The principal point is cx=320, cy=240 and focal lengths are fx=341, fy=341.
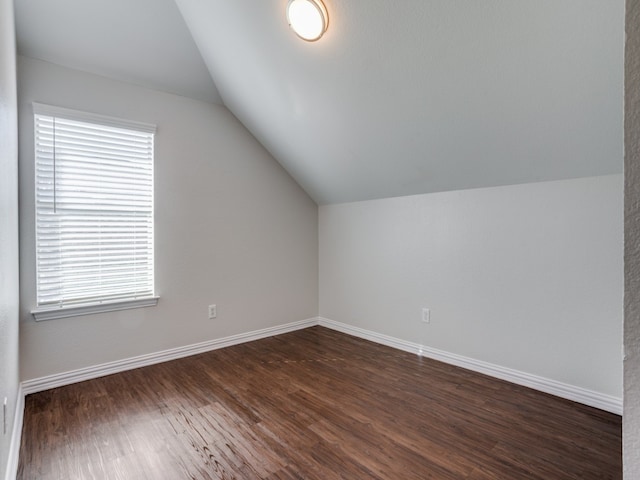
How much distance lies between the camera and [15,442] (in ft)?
5.33

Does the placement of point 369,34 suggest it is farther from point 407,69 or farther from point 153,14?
point 153,14

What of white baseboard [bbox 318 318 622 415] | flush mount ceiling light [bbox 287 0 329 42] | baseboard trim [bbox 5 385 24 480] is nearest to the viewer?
baseboard trim [bbox 5 385 24 480]

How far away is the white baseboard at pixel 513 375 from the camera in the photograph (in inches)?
79.7

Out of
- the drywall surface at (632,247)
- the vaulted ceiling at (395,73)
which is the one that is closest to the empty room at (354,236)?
the vaulted ceiling at (395,73)

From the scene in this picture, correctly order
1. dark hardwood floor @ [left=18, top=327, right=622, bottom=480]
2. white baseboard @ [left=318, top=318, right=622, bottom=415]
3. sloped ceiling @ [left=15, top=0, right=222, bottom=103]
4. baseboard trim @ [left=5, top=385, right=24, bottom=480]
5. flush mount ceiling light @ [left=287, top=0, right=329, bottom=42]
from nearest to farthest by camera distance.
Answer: baseboard trim @ [left=5, top=385, right=24, bottom=480]
dark hardwood floor @ [left=18, top=327, right=622, bottom=480]
flush mount ceiling light @ [left=287, top=0, right=329, bottom=42]
white baseboard @ [left=318, top=318, right=622, bottom=415]
sloped ceiling @ [left=15, top=0, right=222, bottom=103]

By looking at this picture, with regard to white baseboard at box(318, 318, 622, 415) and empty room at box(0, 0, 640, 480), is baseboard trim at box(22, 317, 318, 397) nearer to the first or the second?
empty room at box(0, 0, 640, 480)

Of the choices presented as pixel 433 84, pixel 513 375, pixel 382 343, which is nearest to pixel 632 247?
pixel 433 84

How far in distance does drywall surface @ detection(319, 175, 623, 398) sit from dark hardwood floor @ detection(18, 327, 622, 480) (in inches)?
11.6

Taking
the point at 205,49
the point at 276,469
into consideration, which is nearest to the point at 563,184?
the point at 276,469

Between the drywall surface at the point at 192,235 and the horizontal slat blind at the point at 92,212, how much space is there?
0.26 feet

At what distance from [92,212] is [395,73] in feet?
7.57

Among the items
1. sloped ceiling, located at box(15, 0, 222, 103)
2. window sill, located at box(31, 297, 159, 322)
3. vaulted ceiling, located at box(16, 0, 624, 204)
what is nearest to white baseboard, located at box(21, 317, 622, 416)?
window sill, located at box(31, 297, 159, 322)

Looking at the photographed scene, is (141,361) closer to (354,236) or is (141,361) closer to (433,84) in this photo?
(354,236)

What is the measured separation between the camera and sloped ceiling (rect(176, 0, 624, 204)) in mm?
1551
